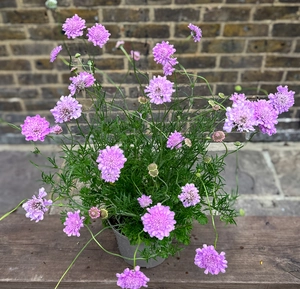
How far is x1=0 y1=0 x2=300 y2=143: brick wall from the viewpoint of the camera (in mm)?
1727

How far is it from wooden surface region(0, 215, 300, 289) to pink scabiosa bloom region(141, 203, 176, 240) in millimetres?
314

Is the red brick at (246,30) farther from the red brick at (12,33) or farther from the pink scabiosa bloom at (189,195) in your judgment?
the pink scabiosa bloom at (189,195)

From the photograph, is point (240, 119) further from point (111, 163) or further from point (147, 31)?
point (147, 31)

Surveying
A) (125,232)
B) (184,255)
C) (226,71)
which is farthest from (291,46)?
(125,232)

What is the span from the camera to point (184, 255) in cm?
108

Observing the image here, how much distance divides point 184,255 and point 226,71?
1.12 meters

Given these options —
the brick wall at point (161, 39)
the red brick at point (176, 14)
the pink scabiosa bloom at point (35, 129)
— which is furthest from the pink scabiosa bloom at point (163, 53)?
the red brick at point (176, 14)

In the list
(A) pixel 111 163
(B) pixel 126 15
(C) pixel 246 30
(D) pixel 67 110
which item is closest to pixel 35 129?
(D) pixel 67 110

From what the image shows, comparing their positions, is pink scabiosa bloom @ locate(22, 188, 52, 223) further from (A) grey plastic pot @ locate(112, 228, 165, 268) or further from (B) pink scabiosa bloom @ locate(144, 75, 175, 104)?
(B) pink scabiosa bloom @ locate(144, 75, 175, 104)

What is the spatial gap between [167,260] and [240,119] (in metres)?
0.52

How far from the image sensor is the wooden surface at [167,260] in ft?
3.34

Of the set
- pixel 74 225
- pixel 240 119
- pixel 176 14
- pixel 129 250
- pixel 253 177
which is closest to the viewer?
pixel 240 119

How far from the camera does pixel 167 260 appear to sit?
106cm

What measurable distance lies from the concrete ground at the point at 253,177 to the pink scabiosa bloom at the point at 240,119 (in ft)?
3.29
